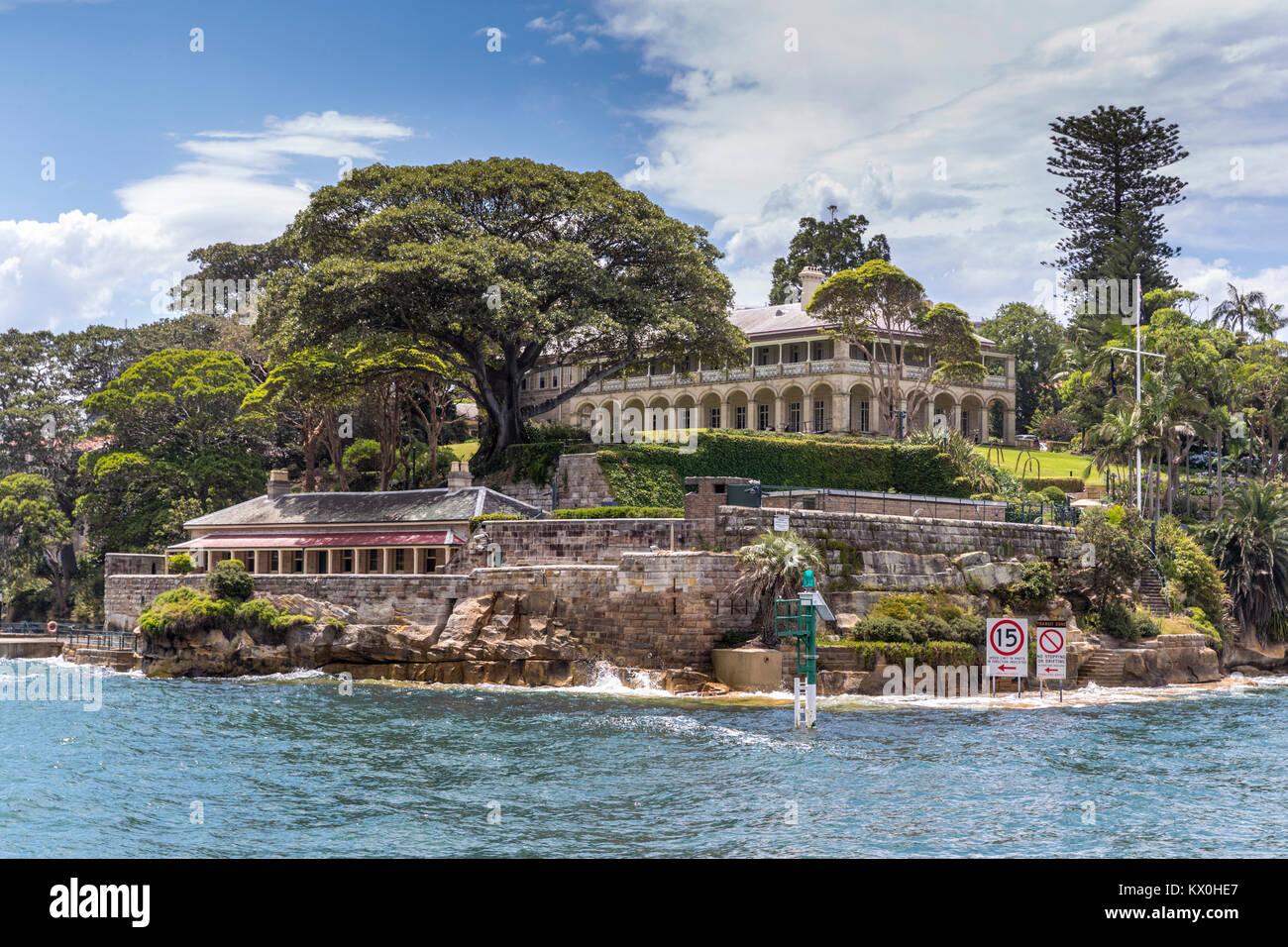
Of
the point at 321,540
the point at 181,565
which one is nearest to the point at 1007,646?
the point at 321,540

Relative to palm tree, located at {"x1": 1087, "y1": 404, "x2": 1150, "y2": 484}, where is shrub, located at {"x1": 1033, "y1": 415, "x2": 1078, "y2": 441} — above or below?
above

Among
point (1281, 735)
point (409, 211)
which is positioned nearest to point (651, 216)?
point (409, 211)

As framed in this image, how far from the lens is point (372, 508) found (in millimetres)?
44406

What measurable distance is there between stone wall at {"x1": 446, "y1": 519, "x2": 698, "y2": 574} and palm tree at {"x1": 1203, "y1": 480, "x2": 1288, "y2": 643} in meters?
22.1

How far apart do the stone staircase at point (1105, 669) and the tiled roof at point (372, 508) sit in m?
18.9

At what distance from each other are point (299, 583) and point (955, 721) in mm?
21765

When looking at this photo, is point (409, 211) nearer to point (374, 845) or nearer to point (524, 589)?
point (524, 589)

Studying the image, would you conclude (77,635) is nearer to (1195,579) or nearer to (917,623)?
(917,623)

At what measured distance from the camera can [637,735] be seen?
83.4ft

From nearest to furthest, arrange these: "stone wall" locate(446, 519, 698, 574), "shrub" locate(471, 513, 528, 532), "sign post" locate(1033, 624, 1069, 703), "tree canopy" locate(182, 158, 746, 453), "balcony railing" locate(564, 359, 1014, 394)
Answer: "sign post" locate(1033, 624, 1069, 703) → "stone wall" locate(446, 519, 698, 574) → "shrub" locate(471, 513, 528, 532) → "tree canopy" locate(182, 158, 746, 453) → "balcony railing" locate(564, 359, 1014, 394)

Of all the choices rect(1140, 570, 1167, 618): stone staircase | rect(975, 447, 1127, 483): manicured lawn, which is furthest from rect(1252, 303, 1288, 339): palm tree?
rect(1140, 570, 1167, 618): stone staircase

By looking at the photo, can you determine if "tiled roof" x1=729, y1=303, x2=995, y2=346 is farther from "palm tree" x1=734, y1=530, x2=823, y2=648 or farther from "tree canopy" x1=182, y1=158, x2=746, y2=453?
"palm tree" x1=734, y1=530, x2=823, y2=648

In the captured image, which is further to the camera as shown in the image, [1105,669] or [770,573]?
[1105,669]

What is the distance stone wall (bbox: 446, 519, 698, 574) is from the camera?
35.8m
